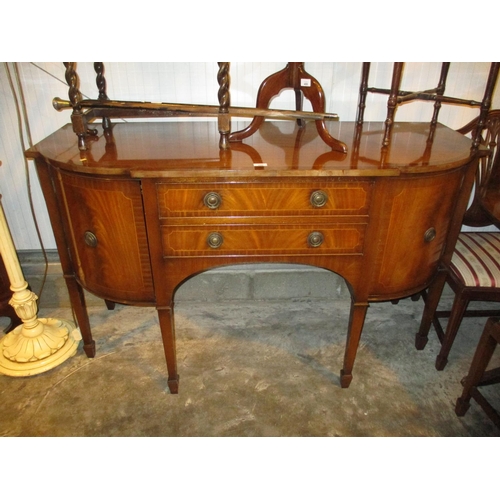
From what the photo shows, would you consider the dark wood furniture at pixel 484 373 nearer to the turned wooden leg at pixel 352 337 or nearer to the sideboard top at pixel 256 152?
the turned wooden leg at pixel 352 337

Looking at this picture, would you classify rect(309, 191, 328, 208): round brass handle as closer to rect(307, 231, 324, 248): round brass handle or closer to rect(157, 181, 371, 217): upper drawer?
rect(157, 181, 371, 217): upper drawer

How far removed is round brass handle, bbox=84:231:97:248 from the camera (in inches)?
63.9

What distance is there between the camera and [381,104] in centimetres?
220

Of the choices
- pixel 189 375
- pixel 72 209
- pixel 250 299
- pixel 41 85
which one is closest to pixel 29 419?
pixel 189 375

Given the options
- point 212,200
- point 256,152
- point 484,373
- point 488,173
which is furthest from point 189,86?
point 484,373

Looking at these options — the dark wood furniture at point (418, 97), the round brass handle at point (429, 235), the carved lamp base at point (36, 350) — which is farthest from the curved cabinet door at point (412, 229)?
the carved lamp base at point (36, 350)

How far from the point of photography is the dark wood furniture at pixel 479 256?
1861 mm

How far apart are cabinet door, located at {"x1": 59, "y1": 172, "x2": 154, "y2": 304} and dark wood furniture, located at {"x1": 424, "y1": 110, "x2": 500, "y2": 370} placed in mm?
1395

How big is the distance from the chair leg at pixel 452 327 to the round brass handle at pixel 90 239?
1602mm

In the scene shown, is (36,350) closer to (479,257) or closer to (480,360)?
(480,360)

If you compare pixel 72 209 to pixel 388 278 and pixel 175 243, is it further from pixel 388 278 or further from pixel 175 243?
pixel 388 278

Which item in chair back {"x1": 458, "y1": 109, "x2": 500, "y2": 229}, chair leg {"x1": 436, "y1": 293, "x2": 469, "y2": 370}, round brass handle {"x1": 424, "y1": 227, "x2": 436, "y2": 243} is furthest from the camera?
chair back {"x1": 458, "y1": 109, "x2": 500, "y2": 229}

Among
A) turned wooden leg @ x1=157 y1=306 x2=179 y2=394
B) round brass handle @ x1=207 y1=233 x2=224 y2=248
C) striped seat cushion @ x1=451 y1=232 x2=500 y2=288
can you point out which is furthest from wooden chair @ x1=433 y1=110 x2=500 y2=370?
turned wooden leg @ x1=157 y1=306 x2=179 y2=394

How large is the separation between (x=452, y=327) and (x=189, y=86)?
1.77 m
